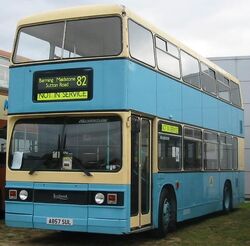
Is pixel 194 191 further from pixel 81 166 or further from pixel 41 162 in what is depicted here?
pixel 41 162

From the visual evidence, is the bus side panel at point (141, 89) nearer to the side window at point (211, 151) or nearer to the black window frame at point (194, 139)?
the black window frame at point (194, 139)

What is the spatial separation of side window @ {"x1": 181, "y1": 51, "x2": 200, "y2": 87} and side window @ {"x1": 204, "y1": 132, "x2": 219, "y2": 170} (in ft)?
5.26

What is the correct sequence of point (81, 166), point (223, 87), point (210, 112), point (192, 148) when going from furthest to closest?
point (223, 87) → point (210, 112) → point (192, 148) → point (81, 166)

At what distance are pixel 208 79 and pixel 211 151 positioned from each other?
2014mm

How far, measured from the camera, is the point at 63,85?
10.4 metres

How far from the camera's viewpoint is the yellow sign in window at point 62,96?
33.5 feet

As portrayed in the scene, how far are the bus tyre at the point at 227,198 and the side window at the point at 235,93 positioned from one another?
2.83m

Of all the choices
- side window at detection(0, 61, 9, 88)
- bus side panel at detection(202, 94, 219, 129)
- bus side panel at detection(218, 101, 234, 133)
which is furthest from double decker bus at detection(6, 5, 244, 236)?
bus side panel at detection(218, 101, 234, 133)

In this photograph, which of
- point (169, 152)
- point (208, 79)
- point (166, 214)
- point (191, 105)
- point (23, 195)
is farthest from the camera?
point (208, 79)

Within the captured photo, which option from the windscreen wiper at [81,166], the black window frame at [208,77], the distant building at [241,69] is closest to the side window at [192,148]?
the black window frame at [208,77]

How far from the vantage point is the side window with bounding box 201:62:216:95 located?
1517 centimetres

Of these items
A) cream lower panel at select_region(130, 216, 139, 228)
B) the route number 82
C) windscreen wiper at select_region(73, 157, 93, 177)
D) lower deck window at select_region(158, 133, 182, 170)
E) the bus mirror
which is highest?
the route number 82

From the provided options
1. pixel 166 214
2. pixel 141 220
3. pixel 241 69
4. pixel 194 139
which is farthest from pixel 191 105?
pixel 241 69

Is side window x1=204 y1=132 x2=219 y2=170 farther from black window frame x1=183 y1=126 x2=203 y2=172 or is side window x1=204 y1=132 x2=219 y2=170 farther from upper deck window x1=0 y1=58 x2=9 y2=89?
upper deck window x1=0 y1=58 x2=9 y2=89
